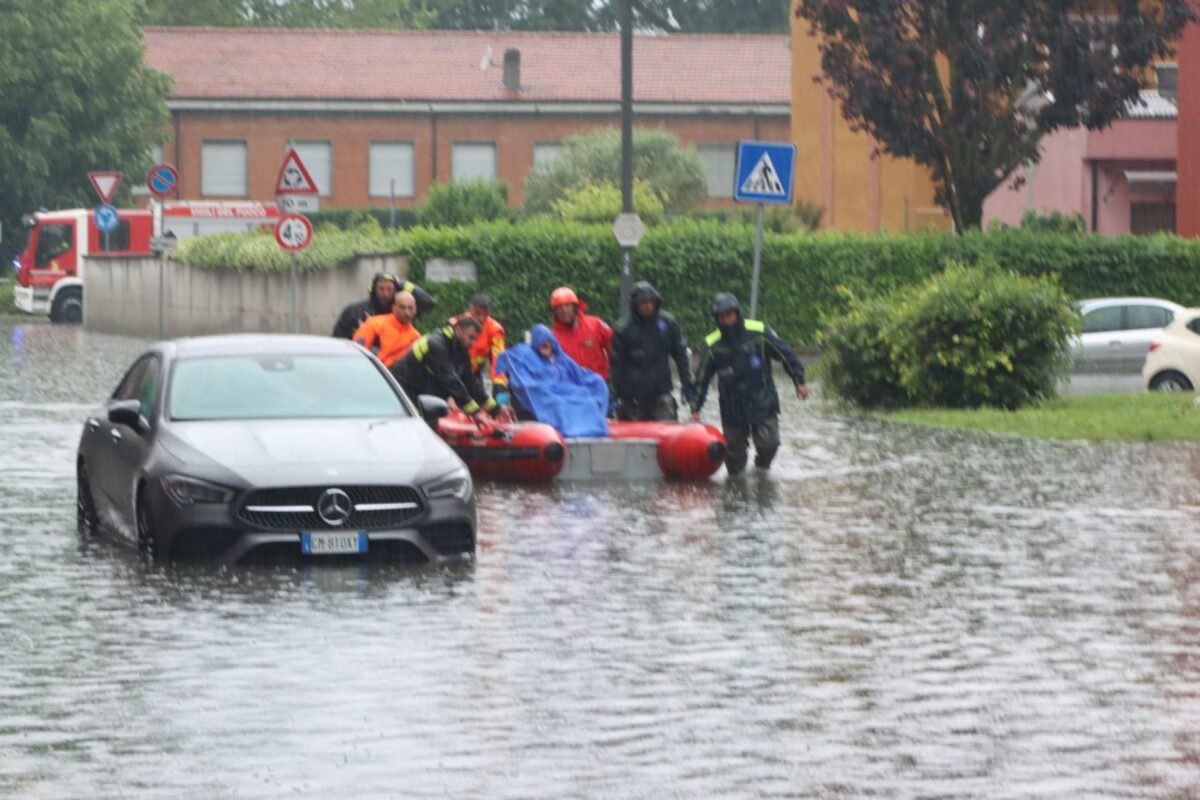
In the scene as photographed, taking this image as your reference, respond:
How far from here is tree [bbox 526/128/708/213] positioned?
64.9 m

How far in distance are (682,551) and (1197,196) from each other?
30.1m

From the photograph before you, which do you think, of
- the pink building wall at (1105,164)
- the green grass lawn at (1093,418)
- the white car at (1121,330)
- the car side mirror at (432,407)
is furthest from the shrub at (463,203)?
the car side mirror at (432,407)

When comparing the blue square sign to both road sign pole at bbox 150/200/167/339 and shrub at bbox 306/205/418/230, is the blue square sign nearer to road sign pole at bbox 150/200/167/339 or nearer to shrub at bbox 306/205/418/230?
road sign pole at bbox 150/200/167/339

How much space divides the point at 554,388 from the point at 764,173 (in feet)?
21.2

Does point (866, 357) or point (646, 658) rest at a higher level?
point (866, 357)

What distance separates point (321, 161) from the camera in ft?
267

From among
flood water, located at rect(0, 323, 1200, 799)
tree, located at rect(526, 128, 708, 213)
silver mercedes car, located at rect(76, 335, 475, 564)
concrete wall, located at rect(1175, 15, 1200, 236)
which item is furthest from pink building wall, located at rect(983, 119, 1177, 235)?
silver mercedes car, located at rect(76, 335, 475, 564)

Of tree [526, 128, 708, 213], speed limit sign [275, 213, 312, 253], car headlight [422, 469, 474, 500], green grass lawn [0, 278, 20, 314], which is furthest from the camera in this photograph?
green grass lawn [0, 278, 20, 314]

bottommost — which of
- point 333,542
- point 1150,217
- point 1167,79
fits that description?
point 333,542

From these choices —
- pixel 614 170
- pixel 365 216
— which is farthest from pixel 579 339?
pixel 365 216

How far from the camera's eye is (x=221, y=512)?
14.3 m

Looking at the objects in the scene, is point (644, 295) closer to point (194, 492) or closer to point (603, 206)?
point (194, 492)

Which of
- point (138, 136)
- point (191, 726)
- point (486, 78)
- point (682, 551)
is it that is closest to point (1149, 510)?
point (682, 551)

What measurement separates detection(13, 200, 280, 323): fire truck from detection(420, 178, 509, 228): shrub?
416cm
